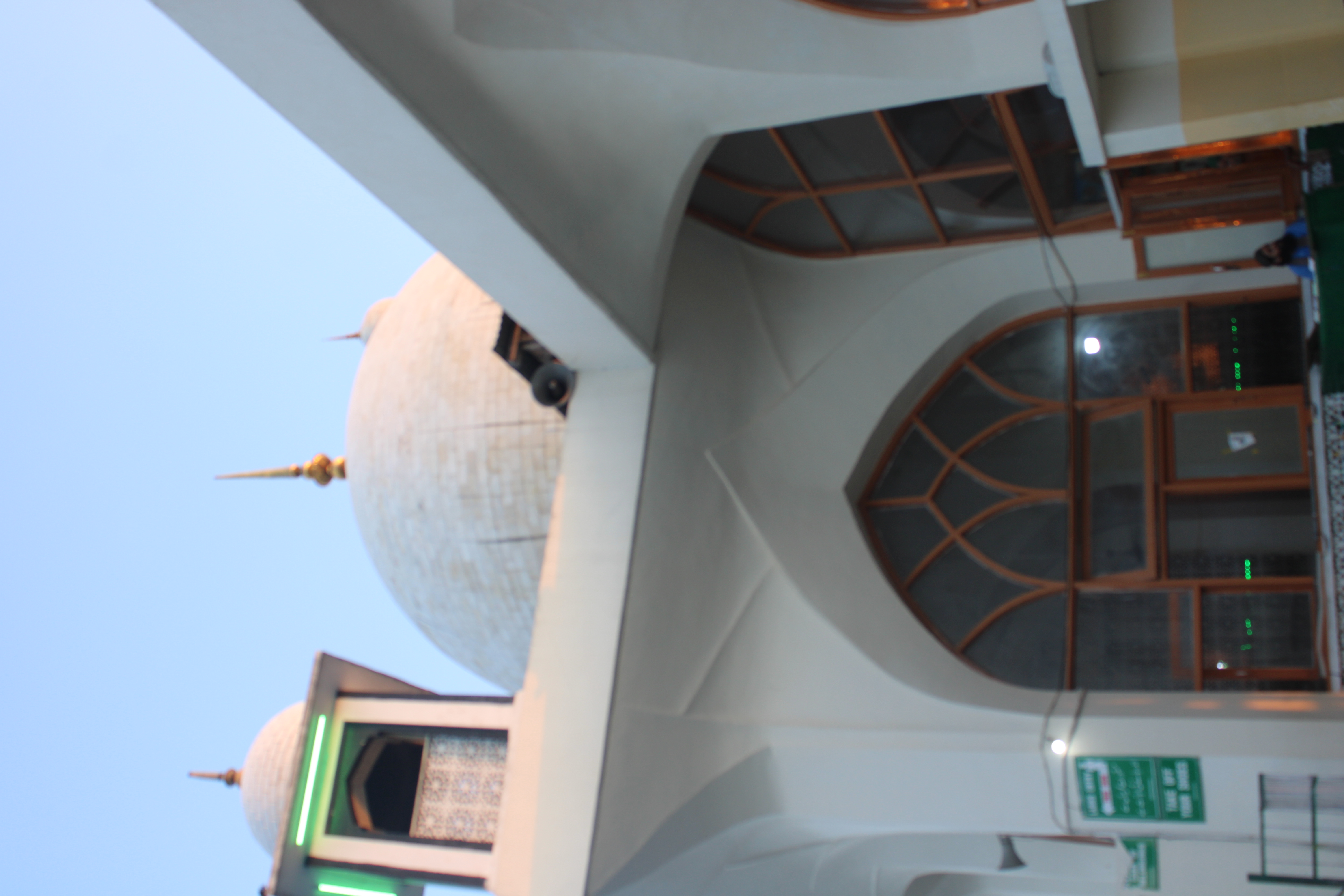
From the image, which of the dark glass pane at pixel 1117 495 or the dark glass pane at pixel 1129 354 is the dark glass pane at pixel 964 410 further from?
the dark glass pane at pixel 1117 495

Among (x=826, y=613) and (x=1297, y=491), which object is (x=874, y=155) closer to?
(x=826, y=613)

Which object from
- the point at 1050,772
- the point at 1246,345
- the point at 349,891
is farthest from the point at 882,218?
the point at 349,891

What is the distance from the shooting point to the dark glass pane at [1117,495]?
763cm

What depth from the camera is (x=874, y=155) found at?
7.55 meters

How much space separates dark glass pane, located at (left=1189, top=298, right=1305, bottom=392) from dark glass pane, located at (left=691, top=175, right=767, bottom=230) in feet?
11.8

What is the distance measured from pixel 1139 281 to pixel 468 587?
6760mm

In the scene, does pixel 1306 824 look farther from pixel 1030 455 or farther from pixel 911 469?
pixel 911 469

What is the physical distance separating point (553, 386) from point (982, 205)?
3610mm

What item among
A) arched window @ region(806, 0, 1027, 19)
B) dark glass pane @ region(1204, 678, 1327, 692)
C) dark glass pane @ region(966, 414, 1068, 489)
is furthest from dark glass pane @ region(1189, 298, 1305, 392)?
arched window @ region(806, 0, 1027, 19)

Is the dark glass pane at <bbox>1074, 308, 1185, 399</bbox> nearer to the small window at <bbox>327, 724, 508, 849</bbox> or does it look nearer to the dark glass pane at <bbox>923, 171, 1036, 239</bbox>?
the dark glass pane at <bbox>923, 171, 1036, 239</bbox>

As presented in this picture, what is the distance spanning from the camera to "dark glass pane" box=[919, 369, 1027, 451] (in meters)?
8.43

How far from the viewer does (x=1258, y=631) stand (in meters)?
7.04

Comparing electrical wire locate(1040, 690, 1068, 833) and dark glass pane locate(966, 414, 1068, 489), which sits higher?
dark glass pane locate(966, 414, 1068, 489)

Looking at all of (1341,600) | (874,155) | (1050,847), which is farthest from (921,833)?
(874,155)
